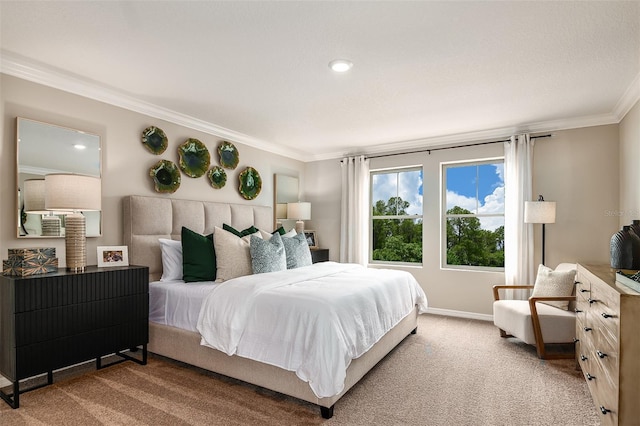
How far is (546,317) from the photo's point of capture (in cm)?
333

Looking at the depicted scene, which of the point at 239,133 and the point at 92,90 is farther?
the point at 239,133

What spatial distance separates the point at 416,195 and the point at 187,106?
350 centimetres

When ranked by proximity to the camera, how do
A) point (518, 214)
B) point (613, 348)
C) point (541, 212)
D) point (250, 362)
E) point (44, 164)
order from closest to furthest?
point (613, 348) → point (250, 362) → point (44, 164) → point (541, 212) → point (518, 214)

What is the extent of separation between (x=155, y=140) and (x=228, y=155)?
1079 mm

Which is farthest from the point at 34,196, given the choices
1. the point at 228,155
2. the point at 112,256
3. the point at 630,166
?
the point at 630,166

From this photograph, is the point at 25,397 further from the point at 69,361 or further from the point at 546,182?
the point at 546,182

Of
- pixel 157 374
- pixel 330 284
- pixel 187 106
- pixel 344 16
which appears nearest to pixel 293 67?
pixel 344 16

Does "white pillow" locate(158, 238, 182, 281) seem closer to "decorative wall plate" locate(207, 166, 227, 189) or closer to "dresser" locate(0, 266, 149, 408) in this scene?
"dresser" locate(0, 266, 149, 408)

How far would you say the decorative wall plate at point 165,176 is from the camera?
12.3 ft

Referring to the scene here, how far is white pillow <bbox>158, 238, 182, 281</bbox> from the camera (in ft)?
11.3

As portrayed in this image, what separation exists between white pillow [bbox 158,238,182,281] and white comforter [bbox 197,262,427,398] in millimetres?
796

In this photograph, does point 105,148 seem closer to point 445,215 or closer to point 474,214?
point 445,215

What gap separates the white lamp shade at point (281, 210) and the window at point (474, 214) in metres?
2.46

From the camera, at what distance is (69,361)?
2.58 meters
